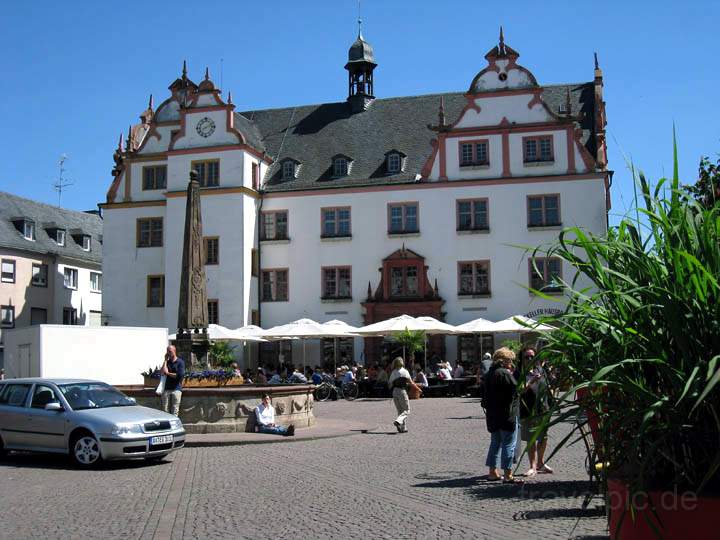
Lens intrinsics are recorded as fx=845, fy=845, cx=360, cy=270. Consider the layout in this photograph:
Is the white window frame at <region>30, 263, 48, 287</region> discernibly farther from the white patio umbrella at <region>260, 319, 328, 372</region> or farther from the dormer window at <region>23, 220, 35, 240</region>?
the white patio umbrella at <region>260, 319, 328, 372</region>

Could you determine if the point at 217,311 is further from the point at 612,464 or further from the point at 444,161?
the point at 612,464

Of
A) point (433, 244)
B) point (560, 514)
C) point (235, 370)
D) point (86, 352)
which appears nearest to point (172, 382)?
point (235, 370)

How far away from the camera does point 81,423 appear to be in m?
13.4

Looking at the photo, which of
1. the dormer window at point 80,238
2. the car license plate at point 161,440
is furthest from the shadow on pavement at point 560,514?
the dormer window at point 80,238

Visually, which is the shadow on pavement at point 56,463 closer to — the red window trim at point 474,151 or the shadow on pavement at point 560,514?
the shadow on pavement at point 560,514

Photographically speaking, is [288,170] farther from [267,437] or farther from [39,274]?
[267,437]

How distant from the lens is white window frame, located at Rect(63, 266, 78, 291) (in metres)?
52.3

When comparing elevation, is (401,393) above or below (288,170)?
below

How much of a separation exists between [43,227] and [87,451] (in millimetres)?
42579

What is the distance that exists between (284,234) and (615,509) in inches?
1456

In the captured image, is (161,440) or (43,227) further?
(43,227)

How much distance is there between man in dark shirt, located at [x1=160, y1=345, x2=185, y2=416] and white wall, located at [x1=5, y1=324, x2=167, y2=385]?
24.9 feet

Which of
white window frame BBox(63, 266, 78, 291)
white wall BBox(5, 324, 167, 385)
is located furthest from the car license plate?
white window frame BBox(63, 266, 78, 291)

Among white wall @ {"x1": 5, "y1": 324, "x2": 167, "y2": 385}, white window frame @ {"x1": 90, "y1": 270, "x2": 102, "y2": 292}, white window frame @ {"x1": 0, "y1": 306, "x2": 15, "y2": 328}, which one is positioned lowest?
white wall @ {"x1": 5, "y1": 324, "x2": 167, "y2": 385}
